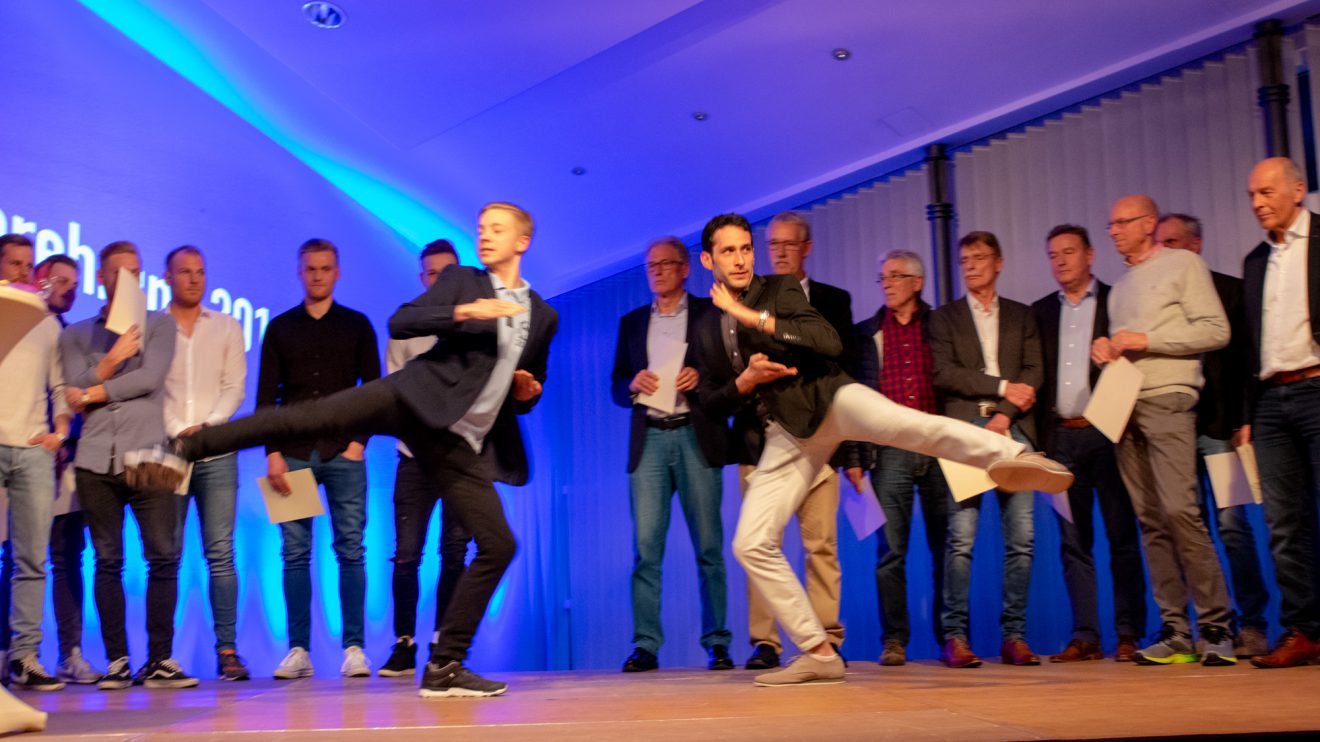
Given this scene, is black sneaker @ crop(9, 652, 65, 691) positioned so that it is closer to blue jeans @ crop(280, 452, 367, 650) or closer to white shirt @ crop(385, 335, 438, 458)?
blue jeans @ crop(280, 452, 367, 650)

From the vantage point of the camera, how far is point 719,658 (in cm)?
453

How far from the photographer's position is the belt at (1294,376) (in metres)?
3.62

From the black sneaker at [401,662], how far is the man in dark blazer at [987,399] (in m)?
2.03

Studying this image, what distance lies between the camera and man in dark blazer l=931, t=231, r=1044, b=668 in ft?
14.4

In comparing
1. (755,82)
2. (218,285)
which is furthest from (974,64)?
(218,285)

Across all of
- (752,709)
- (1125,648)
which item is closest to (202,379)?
(752,709)

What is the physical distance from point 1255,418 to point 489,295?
247 centimetres

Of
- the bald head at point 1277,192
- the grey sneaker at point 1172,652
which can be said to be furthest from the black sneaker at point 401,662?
the bald head at point 1277,192

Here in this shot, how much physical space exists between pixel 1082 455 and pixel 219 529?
3.37 m

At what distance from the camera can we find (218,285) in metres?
6.00

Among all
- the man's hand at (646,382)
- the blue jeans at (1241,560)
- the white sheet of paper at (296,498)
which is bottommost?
the blue jeans at (1241,560)

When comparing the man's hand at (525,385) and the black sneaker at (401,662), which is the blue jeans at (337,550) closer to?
the black sneaker at (401,662)

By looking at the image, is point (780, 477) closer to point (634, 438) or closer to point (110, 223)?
point (634, 438)

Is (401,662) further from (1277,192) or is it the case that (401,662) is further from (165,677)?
(1277,192)
